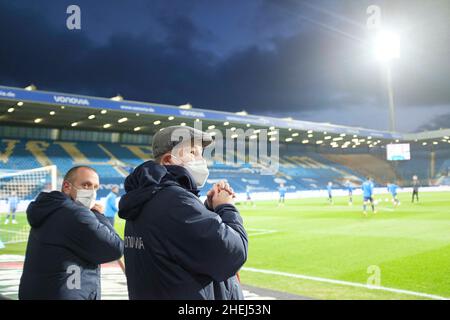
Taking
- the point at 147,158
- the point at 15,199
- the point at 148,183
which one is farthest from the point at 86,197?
the point at 147,158

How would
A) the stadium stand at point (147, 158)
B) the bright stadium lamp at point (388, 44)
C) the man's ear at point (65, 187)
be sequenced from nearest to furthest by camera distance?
1. the man's ear at point (65, 187)
2. the bright stadium lamp at point (388, 44)
3. the stadium stand at point (147, 158)

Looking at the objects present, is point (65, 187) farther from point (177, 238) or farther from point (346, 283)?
point (346, 283)

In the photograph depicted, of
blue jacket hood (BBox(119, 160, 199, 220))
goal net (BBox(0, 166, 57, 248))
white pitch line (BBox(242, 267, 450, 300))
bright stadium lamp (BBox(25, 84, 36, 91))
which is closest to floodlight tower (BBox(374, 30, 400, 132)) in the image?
white pitch line (BBox(242, 267, 450, 300))

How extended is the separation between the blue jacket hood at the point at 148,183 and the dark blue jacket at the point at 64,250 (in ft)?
2.58

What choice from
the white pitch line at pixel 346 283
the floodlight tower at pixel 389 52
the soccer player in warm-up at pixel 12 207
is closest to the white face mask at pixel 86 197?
the floodlight tower at pixel 389 52

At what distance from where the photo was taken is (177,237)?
147 cm

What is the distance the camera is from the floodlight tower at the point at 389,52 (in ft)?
15.1

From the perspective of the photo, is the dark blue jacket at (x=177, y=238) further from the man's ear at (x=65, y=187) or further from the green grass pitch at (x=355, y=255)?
the green grass pitch at (x=355, y=255)

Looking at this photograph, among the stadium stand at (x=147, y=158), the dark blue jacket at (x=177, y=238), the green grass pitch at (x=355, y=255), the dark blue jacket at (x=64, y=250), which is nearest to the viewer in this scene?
the dark blue jacket at (x=177, y=238)

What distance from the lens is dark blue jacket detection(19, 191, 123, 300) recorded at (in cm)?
228

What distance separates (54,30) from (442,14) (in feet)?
27.0

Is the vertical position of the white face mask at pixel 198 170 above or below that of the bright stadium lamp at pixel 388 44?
below

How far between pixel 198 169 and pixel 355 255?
669 cm

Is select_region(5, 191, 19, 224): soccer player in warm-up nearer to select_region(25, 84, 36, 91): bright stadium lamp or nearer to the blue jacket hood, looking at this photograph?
select_region(25, 84, 36, 91): bright stadium lamp
